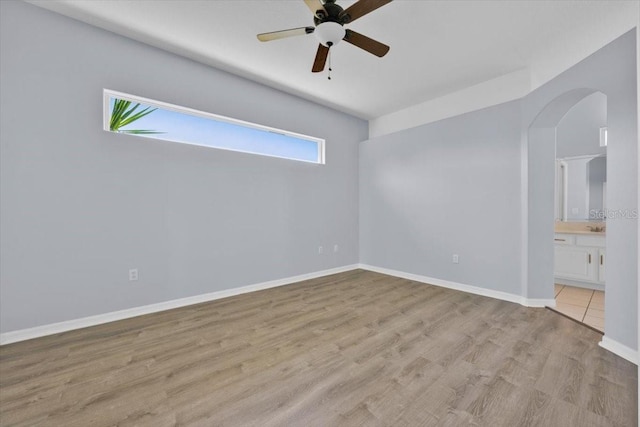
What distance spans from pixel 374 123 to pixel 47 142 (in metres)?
4.79

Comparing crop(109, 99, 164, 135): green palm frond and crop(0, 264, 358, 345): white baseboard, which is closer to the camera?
crop(0, 264, 358, 345): white baseboard

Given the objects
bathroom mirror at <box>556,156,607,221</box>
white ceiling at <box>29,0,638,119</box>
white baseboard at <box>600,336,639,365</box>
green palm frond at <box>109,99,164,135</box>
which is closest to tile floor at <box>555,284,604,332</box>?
white baseboard at <box>600,336,639,365</box>

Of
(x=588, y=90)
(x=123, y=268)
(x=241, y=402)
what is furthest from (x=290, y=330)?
(x=588, y=90)

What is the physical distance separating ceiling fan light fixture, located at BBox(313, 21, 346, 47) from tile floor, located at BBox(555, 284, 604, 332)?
3.55 meters

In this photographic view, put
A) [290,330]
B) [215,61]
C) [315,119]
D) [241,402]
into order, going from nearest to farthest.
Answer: [241,402], [290,330], [215,61], [315,119]

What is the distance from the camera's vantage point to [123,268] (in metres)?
2.91

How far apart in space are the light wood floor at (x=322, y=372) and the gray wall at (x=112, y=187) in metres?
0.50

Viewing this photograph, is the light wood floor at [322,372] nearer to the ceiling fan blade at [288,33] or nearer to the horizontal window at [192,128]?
the horizontal window at [192,128]

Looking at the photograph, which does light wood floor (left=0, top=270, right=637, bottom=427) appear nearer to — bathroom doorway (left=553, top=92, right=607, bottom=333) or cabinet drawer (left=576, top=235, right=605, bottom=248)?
bathroom doorway (left=553, top=92, right=607, bottom=333)

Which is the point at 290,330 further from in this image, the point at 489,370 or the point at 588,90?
the point at 588,90

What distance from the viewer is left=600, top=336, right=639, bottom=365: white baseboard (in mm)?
2053

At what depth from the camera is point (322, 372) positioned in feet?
6.39

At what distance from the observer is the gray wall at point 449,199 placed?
3.50m

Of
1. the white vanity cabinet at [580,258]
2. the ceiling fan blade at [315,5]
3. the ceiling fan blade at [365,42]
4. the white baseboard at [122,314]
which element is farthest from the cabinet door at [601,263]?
the ceiling fan blade at [315,5]
